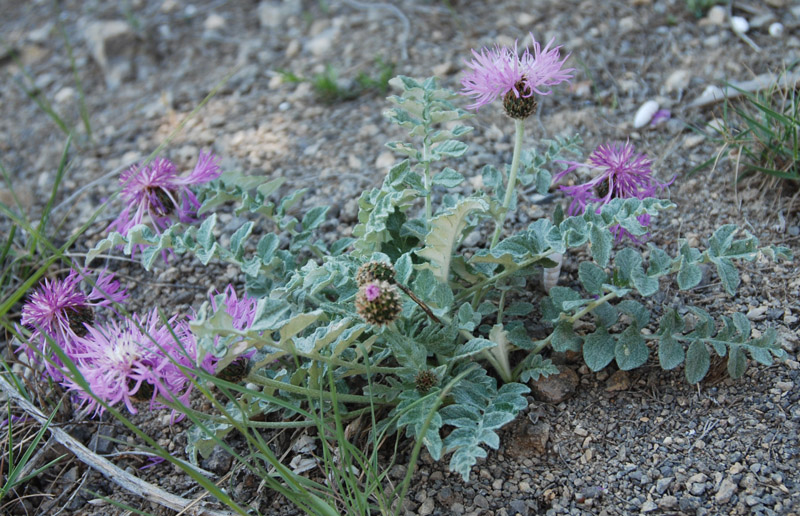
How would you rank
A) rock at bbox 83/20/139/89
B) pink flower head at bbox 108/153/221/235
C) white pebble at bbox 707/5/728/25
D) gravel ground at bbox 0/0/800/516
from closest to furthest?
gravel ground at bbox 0/0/800/516 < pink flower head at bbox 108/153/221/235 < white pebble at bbox 707/5/728/25 < rock at bbox 83/20/139/89

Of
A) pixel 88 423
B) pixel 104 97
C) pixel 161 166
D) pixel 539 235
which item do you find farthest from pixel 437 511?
pixel 104 97

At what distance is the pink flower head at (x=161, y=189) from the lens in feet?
7.43

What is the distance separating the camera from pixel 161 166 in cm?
229

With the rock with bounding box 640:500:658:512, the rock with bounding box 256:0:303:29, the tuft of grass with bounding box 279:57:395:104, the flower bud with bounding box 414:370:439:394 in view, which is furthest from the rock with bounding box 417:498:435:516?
the rock with bounding box 256:0:303:29

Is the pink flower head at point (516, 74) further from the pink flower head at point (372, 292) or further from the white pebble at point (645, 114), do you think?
the white pebble at point (645, 114)

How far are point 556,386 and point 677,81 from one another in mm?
1707

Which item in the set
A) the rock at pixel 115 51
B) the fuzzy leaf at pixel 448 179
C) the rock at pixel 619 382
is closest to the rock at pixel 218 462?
the fuzzy leaf at pixel 448 179

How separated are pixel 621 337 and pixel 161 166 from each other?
1.47m

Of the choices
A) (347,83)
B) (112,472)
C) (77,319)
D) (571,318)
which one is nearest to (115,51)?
(347,83)

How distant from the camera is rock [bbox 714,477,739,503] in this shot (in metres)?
1.75

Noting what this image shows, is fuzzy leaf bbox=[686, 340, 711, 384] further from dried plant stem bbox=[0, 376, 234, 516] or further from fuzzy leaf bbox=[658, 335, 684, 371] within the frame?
dried plant stem bbox=[0, 376, 234, 516]

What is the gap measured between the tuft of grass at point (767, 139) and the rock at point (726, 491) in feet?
3.87

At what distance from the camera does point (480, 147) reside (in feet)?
9.77

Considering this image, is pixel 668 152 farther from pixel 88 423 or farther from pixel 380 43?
pixel 88 423
